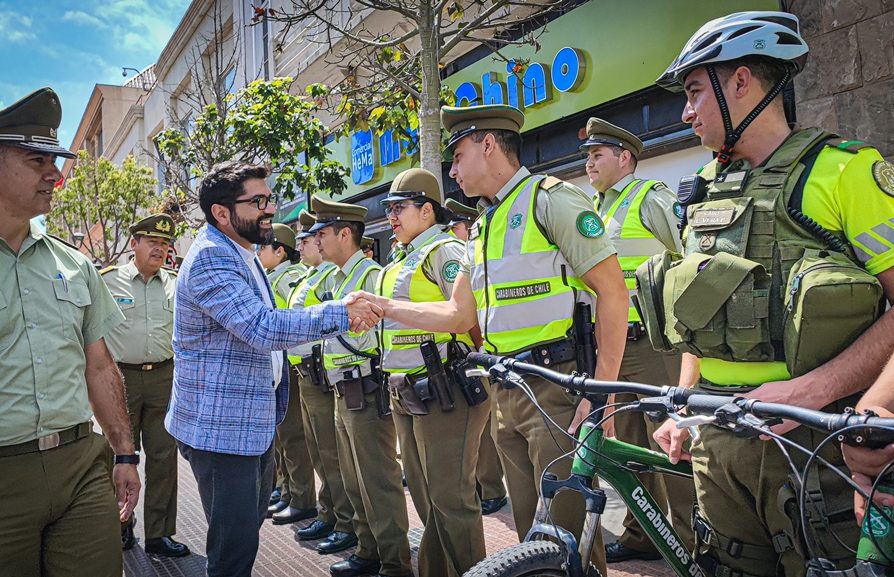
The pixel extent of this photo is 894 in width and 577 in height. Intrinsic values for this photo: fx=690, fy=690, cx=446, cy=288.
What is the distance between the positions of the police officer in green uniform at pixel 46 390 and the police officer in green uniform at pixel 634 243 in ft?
8.96

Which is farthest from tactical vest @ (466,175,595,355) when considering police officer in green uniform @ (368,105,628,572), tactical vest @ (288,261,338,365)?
tactical vest @ (288,261,338,365)

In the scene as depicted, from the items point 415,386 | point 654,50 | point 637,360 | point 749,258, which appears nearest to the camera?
point 749,258

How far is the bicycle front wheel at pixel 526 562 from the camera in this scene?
2.10 metres

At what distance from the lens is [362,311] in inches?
128

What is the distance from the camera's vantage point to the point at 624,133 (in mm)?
4898

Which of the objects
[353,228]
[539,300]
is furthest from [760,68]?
[353,228]

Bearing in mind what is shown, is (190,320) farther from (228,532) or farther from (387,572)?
(387,572)

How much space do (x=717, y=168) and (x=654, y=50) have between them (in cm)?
616

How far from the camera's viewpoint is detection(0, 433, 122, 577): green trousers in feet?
8.54

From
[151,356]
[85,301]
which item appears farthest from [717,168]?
[151,356]

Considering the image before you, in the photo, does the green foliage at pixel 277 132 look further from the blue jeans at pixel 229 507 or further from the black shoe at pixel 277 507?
the blue jeans at pixel 229 507

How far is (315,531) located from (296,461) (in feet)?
2.59

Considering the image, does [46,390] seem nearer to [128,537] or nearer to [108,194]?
[128,537]

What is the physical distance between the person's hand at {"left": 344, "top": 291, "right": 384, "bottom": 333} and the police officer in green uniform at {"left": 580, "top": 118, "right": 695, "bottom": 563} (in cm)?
167
